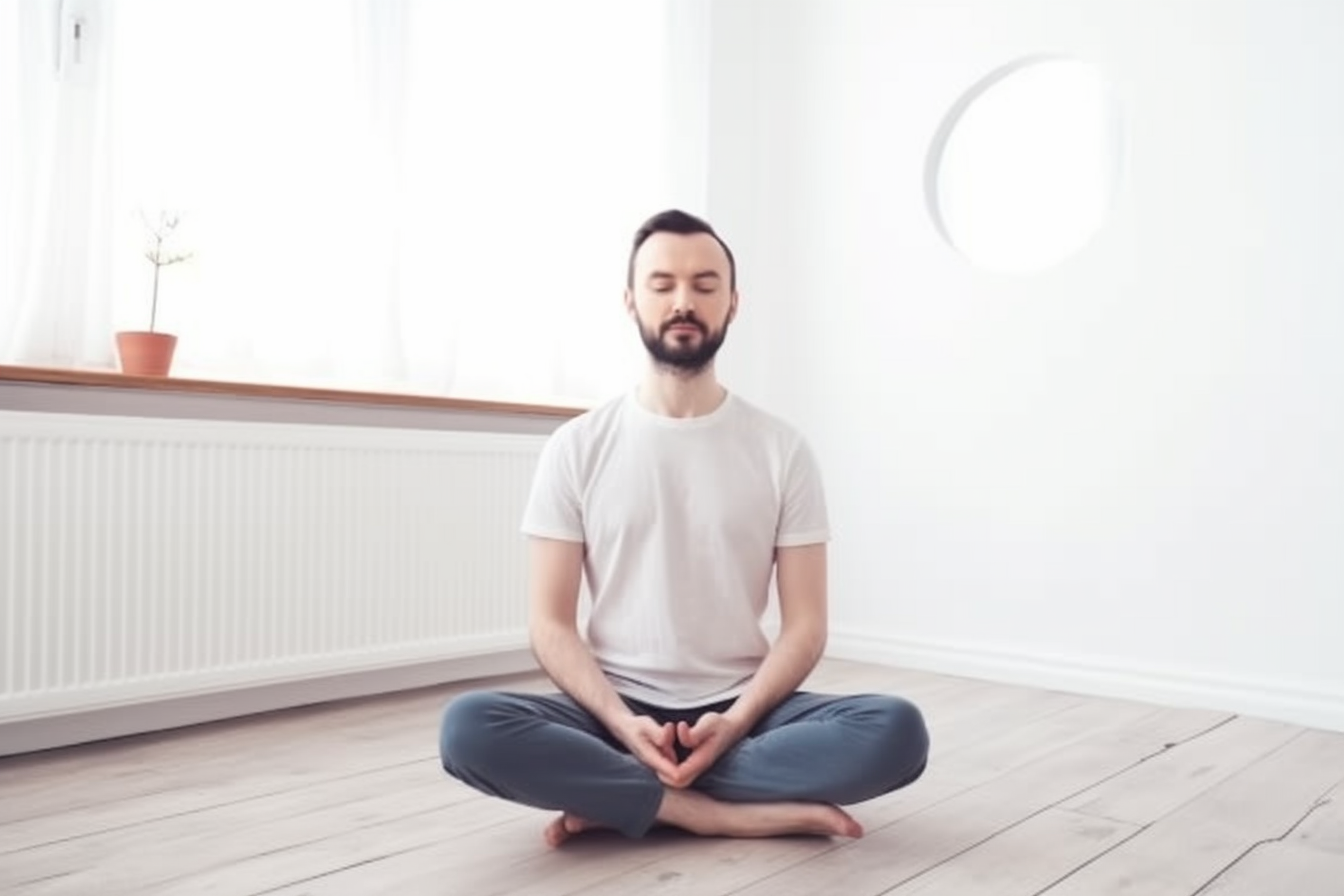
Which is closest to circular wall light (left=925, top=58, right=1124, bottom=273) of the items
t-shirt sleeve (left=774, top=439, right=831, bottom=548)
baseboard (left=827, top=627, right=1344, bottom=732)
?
baseboard (left=827, top=627, right=1344, bottom=732)

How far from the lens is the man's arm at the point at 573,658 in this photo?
155 cm

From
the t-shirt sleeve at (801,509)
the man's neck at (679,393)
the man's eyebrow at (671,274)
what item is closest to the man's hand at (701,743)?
the t-shirt sleeve at (801,509)

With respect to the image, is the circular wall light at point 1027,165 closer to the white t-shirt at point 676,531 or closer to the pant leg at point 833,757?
the white t-shirt at point 676,531

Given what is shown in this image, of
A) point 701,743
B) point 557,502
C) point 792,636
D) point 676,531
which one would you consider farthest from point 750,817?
point 557,502

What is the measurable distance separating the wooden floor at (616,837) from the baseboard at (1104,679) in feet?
0.52

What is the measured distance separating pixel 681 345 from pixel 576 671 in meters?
0.51

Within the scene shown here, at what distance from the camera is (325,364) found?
104 inches

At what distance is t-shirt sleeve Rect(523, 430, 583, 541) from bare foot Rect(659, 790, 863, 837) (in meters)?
0.42

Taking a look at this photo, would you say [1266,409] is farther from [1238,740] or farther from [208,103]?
[208,103]

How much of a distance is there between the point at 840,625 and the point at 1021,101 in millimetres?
1620

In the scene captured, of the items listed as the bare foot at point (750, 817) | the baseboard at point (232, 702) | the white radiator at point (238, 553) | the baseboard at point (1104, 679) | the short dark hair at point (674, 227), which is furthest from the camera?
the baseboard at point (1104, 679)

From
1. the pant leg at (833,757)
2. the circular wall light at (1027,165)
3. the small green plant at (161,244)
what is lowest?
the pant leg at (833,757)

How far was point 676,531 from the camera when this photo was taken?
1736 mm

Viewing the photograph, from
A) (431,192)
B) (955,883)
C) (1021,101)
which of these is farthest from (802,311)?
(955,883)
